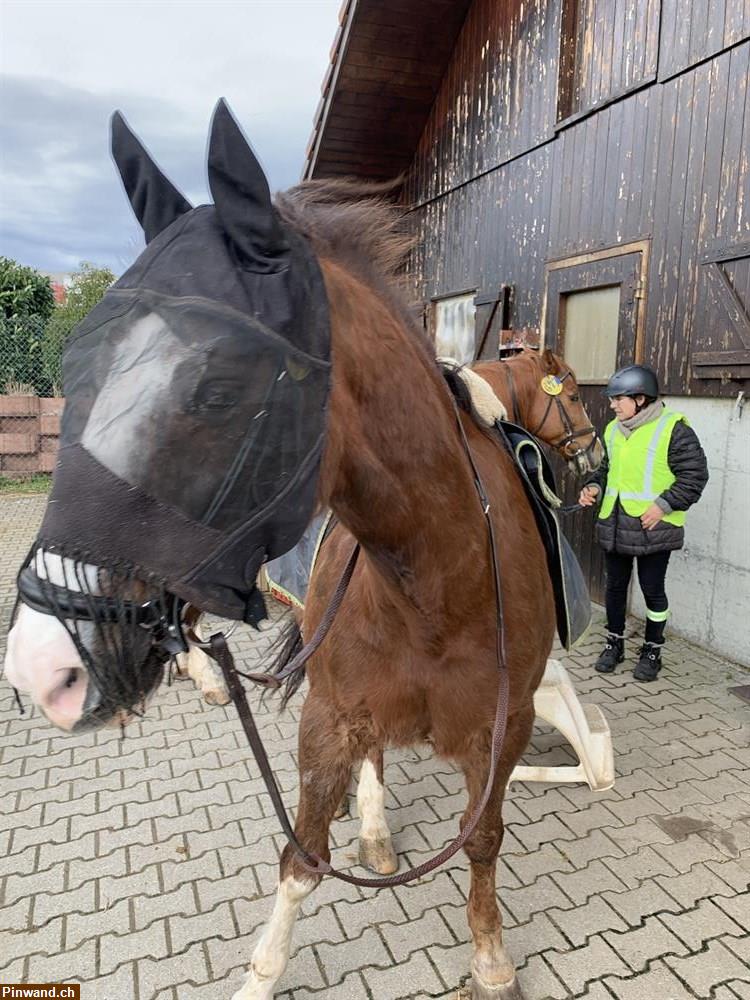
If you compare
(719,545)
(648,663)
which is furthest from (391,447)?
(719,545)

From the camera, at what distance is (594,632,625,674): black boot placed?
4621mm

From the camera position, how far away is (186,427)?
3.24 feet

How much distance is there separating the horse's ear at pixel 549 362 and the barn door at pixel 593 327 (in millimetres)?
701

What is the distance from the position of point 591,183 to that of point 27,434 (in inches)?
403

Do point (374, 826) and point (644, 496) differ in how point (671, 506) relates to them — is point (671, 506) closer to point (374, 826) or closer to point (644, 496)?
point (644, 496)

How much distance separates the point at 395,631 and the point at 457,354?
258 inches

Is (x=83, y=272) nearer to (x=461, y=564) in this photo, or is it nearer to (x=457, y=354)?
(x=457, y=354)

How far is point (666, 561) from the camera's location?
4.59 meters

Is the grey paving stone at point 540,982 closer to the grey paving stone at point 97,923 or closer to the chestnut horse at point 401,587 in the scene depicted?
the chestnut horse at point 401,587

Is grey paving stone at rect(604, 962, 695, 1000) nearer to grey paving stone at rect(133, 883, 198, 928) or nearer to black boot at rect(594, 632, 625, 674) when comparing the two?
grey paving stone at rect(133, 883, 198, 928)

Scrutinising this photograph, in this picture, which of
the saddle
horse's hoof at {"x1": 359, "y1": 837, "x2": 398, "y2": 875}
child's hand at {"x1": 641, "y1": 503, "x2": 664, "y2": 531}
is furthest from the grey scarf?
horse's hoof at {"x1": 359, "y1": 837, "x2": 398, "y2": 875}

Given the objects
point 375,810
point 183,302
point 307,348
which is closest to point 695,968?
point 375,810

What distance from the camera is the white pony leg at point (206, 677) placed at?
4.16m

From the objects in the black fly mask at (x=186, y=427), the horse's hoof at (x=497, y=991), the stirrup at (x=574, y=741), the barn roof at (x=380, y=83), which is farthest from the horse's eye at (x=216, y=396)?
the barn roof at (x=380, y=83)
